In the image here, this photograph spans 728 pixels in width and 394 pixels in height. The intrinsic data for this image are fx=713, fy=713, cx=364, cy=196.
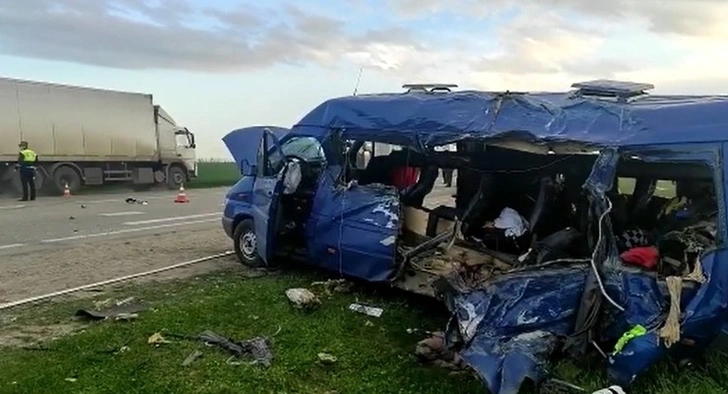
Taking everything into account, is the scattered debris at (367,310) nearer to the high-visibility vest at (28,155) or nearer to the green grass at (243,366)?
the green grass at (243,366)

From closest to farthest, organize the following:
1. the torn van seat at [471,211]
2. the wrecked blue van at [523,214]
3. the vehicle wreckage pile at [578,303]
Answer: the vehicle wreckage pile at [578,303]
the wrecked blue van at [523,214]
the torn van seat at [471,211]

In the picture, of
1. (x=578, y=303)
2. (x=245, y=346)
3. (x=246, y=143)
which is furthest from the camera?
(x=246, y=143)

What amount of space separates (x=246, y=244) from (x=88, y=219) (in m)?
6.85

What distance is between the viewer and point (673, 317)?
15.9ft

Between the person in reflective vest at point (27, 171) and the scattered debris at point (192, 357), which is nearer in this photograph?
the scattered debris at point (192, 357)

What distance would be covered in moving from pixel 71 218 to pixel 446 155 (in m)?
10.1

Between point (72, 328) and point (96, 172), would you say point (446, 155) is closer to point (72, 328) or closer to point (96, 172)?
point (72, 328)

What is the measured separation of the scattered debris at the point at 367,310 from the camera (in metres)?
7.15

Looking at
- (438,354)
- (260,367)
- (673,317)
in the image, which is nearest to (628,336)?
(673,317)

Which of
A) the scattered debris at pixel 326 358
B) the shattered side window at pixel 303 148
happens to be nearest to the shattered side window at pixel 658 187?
the scattered debris at pixel 326 358

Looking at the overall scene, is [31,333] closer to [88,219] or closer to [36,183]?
[88,219]

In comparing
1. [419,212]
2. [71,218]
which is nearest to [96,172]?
[71,218]

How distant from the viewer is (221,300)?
24.4ft

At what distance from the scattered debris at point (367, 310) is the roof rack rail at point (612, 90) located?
2.85m
